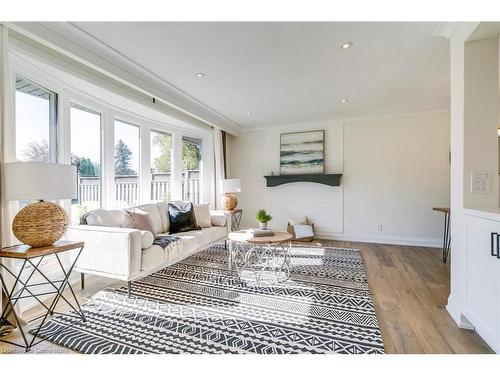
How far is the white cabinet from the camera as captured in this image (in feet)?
4.93

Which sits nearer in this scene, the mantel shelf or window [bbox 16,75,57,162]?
window [bbox 16,75,57,162]

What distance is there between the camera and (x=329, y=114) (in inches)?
180

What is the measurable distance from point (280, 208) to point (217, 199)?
1373 millimetres

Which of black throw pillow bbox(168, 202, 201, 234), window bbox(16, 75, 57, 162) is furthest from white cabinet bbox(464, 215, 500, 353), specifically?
window bbox(16, 75, 57, 162)

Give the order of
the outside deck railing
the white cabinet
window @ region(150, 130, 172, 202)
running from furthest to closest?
window @ region(150, 130, 172, 202), the outside deck railing, the white cabinet

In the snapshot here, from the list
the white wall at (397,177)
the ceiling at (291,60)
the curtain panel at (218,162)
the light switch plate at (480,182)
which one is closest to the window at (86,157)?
the ceiling at (291,60)

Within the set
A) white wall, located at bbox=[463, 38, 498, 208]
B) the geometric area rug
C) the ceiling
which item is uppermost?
the ceiling

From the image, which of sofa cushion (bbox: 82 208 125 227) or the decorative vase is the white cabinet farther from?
the decorative vase

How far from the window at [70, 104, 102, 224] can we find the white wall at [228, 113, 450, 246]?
3.22 m

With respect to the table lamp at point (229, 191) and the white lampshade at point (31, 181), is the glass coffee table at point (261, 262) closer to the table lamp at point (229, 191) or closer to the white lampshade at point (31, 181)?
the table lamp at point (229, 191)

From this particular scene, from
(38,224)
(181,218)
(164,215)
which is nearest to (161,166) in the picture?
(164,215)

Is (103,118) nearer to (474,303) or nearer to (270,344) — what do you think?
(270,344)

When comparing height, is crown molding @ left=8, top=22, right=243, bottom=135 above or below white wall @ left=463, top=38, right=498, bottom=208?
above
